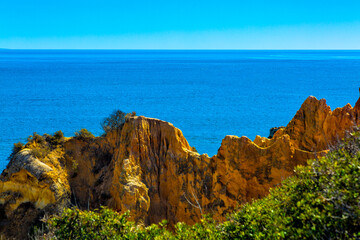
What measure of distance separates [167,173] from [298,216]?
16.5m

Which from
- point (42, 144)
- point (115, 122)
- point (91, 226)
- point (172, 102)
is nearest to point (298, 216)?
point (91, 226)

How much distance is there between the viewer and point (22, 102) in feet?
390

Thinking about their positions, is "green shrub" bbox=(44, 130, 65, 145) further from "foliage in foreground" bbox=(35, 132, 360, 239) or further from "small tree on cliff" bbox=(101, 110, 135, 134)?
"foliage in foreground" bbox=(35, 132, 360, 239)

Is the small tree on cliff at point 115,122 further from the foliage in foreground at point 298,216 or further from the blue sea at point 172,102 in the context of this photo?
the blue sea at point 172,102

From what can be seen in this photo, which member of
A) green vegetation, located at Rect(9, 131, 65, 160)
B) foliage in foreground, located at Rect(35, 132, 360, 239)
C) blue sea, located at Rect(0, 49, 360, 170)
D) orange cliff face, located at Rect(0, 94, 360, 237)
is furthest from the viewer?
blue sea, located at Rect(0, 49, 360, 170)

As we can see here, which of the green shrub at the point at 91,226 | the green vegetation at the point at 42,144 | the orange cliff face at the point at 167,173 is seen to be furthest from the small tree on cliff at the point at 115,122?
the green shrub at the point at 91,226

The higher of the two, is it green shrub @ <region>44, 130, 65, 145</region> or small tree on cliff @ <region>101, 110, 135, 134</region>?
small tree on cliff @ <region>101, 110, 135, 134</region>

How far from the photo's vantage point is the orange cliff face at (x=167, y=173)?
26219 millimetres

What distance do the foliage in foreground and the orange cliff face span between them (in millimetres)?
8876

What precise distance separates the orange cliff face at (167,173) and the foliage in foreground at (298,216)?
888cm

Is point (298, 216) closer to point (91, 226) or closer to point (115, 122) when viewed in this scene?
point (91, 226)

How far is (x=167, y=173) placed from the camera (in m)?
28.5

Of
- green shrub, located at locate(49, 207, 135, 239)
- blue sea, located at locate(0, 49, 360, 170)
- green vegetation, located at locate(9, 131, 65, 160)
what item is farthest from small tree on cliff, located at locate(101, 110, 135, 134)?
blue sea, located at locate(0, 49, 360, 170)

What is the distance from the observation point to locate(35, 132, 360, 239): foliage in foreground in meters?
11.7
